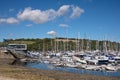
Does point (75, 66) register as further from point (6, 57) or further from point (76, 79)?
point (6, 57)

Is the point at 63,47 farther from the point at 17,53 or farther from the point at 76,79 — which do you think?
the point at 76,79

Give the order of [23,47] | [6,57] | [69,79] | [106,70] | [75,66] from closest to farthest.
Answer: [69,79] < [106,70] < [75,66] < [6,57] < [23,47]

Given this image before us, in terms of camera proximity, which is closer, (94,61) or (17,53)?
(94,61)

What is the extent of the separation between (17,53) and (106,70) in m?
85.1

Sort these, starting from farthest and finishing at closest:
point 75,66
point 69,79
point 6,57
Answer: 1. point 6,57
2. point 75,66
3. point 69,79

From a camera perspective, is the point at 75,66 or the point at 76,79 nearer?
the point at 76,79

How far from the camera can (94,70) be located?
85.8m

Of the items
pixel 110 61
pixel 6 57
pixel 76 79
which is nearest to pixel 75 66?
Answer: pixel 110 61

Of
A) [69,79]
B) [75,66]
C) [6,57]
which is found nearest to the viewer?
[69,79]

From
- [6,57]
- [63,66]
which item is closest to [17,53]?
[6,57]

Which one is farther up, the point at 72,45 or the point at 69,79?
the point at 72,45

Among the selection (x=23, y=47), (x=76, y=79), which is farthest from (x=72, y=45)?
(x=76, y=79)

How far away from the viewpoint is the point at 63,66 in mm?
99625

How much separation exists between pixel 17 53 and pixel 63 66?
67486 mm
